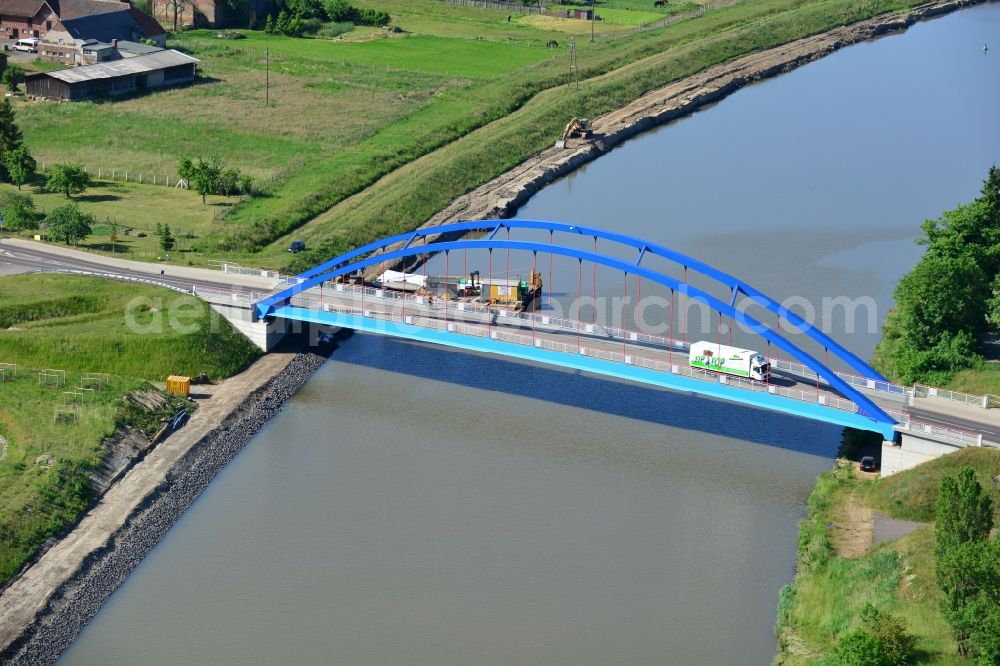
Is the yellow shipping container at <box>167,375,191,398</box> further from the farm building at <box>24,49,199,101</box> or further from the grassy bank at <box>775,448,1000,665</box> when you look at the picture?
the farm building at <box>24,49,199,101</box>

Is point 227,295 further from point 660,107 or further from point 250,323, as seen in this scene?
point 660,107

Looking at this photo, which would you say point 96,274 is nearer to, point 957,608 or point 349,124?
point 349,124

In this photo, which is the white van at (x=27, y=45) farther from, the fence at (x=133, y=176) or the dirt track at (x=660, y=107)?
the dirt track at (x=660, y=107)

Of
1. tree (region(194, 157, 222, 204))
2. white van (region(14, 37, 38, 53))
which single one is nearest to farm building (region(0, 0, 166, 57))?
white van (region(14, 37, 38, 53))

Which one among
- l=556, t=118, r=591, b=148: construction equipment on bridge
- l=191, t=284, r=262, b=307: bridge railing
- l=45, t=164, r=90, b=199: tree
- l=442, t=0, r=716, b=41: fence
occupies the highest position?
l=442, t=0, r=716, b=41: fence

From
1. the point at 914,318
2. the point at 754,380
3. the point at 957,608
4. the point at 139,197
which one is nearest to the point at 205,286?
the point at 139,197
